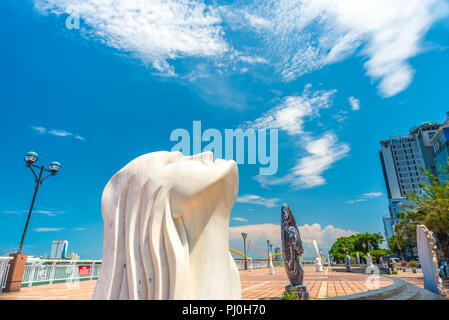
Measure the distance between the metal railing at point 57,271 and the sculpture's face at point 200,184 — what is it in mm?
11584

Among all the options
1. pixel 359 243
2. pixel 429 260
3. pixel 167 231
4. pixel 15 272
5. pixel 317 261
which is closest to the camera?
pixel 167 231

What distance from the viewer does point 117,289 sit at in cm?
302

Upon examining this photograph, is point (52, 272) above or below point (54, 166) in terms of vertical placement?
below

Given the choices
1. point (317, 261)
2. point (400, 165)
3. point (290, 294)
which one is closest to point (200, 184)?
point (290, 294)

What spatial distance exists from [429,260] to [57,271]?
54.6ft

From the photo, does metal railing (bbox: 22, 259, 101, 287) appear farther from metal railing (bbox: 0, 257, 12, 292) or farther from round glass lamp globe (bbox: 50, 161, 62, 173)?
round glass lamp globe (bbox: 50, 161, 62, 173)

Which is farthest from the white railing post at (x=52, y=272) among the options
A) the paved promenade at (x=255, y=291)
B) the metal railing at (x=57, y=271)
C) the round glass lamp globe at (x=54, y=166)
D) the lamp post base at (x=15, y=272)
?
the round glass lamp globe at (x=54, y=166)

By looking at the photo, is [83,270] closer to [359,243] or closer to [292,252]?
[292,252]

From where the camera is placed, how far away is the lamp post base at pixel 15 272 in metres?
9.44

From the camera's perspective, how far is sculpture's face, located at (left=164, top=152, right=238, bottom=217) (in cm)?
314

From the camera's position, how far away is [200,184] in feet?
10.3

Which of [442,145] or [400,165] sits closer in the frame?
[442,145]

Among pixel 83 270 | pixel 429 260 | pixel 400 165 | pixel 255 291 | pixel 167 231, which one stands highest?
pixel 400 165
